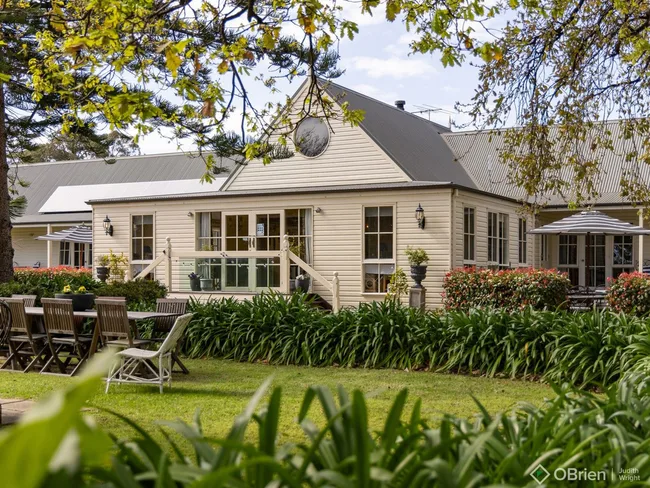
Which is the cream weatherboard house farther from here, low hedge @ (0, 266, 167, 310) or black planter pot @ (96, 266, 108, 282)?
low hedge @ (0, 266, 167, 310)

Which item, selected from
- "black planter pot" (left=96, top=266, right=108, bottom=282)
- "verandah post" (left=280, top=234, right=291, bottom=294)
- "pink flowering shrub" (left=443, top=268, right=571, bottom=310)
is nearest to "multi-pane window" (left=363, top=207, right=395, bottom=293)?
"pink flowering shrub" (left=443, top=268, right=571, bottom=310)

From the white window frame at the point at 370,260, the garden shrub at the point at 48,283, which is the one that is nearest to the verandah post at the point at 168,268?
the garden shrub at the point at 48,283

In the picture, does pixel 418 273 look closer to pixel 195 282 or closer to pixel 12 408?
pixel 195 282

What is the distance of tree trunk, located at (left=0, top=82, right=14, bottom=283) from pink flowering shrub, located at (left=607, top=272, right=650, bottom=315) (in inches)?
467

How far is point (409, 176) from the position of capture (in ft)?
56.2

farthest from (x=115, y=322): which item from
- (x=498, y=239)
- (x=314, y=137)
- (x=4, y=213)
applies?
(x=498, y=239)

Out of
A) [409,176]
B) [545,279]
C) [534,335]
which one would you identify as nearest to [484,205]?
[409,176]

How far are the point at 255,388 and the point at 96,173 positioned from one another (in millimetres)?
21627

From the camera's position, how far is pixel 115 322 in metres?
9.30

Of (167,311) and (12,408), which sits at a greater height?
(167,311)

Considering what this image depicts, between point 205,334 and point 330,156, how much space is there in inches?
314

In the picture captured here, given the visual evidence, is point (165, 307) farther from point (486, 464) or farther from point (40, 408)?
point (40, 408)

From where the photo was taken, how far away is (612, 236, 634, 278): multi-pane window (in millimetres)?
20516

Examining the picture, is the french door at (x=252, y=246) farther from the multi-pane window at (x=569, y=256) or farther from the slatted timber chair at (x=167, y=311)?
the multi-pane window at (x=569, y=256)
